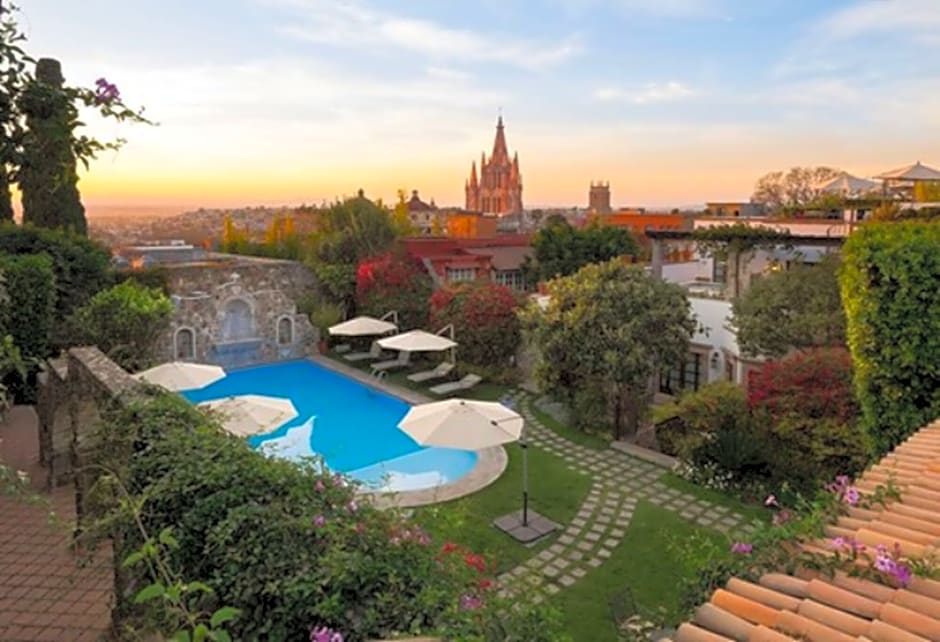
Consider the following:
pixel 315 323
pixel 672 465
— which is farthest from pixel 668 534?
pixel 315 323

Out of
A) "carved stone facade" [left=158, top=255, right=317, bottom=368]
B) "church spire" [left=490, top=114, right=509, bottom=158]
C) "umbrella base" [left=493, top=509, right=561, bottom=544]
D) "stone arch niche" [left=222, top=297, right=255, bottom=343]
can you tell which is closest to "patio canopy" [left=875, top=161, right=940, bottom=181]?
"umbrella base" [left=493, top=509, right=561, bottom=544]

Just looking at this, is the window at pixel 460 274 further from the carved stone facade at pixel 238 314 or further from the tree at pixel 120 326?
the tree at pixel 120 326

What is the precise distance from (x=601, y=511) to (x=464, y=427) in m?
2.86

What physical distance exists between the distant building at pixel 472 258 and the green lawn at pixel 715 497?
12024mm

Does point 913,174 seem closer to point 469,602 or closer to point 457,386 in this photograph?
point 457,386

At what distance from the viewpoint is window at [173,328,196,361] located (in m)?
22.9

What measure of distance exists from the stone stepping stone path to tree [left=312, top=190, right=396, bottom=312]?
43.4 ft

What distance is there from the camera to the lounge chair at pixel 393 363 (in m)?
21.3

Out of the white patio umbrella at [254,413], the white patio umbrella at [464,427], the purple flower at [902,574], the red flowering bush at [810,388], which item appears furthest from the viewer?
the red flowering bush at [810,388]

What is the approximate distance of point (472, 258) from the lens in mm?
27844

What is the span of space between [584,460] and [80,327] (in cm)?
1237

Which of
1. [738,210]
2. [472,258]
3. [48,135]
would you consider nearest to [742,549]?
[48,135]

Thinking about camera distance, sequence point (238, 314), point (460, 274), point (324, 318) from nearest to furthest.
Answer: point (238, 314), point (324, 318), point (460, 274)

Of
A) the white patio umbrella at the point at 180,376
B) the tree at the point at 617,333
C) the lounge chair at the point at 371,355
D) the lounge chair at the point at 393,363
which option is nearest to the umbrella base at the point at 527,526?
the tree at the point at 617,333
